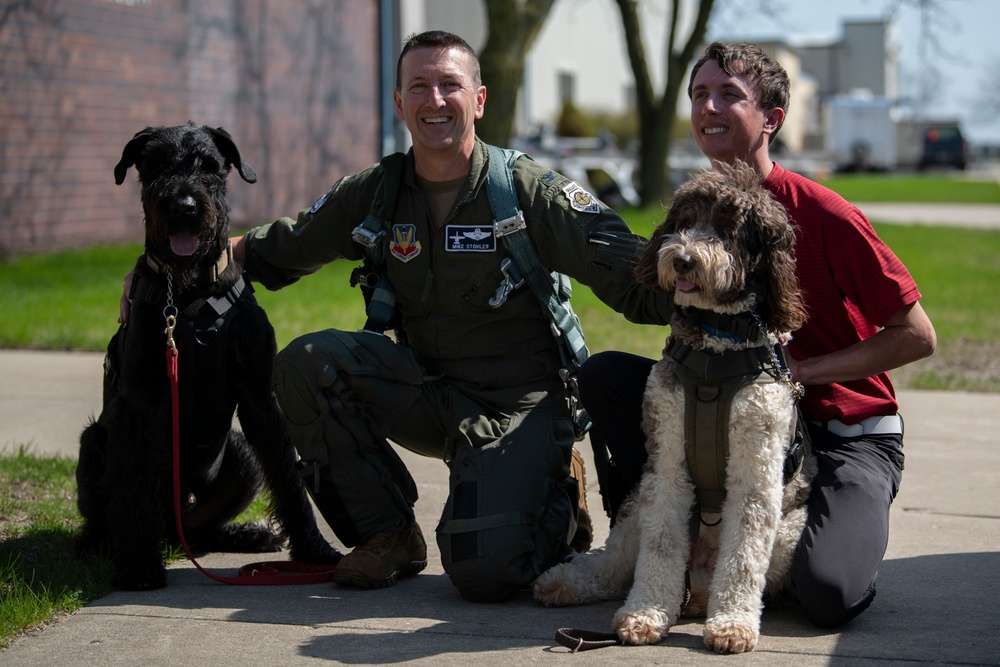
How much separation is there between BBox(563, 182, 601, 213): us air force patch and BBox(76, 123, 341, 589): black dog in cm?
123

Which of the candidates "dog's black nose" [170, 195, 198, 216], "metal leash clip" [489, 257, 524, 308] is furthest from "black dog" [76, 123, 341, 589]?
"metal leash clip" [489, 257, 524, 308]

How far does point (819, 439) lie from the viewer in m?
3.93

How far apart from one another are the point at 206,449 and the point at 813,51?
90.9 metres

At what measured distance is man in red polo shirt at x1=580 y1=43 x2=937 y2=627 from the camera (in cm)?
357

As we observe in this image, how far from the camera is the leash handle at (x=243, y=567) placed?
3918 mm

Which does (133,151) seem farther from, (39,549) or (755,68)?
(755,68)

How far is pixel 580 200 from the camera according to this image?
165 inches

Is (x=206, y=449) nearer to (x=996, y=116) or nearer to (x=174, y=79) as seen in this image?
(x=174, y=79)

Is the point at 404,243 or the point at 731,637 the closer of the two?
the point at 731,637

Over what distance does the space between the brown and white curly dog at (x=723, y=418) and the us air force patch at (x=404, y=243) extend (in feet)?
3.75

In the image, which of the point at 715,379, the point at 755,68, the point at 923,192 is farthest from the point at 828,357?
the point at 923,192

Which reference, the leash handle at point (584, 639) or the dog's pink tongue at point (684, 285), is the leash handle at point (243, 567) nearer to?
the leash handle at point (584, 639)

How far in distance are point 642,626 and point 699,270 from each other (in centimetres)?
108

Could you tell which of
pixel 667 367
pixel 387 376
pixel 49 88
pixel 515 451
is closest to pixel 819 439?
pixel 667 367
